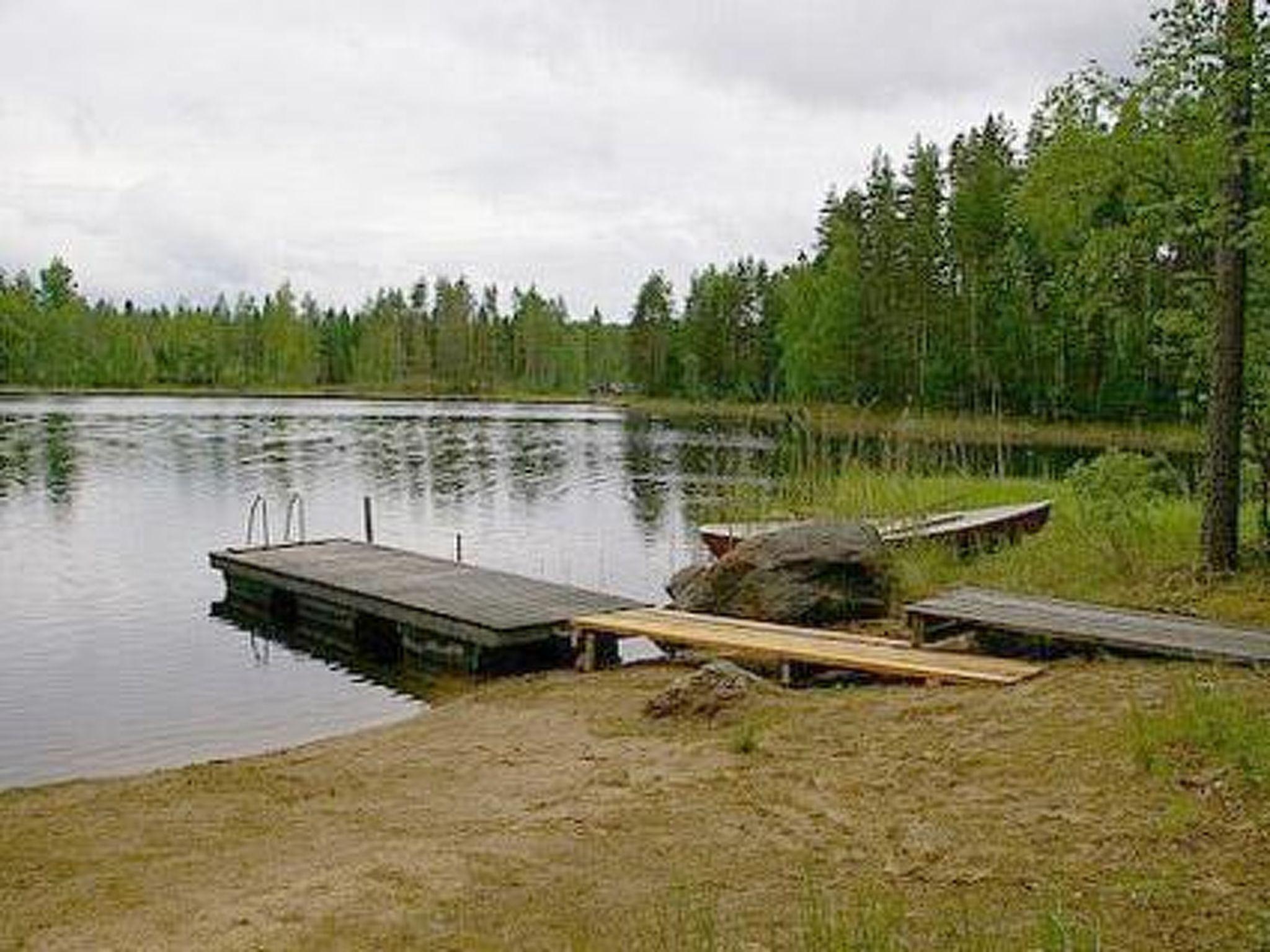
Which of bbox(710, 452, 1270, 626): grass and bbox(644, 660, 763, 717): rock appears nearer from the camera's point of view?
bbox(644, 660, 763, 717): rock

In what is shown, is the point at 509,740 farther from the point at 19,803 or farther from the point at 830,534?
the point at 830,534

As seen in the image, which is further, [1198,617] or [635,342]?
[635,342]

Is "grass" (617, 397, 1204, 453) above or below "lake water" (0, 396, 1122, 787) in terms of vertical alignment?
above

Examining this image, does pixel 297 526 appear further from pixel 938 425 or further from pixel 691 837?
pixel 938 425

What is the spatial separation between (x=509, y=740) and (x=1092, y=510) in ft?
22.3

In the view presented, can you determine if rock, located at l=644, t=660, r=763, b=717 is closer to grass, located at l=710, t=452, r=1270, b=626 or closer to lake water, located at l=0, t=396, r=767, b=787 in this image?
lake water, located at l=0, t=396, r=767, b=787

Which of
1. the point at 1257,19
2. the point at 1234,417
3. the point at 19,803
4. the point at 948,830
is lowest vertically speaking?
the point at 19,803

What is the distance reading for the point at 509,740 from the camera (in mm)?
9359

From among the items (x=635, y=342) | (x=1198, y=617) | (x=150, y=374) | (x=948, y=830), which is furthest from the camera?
(x=150, y=374)

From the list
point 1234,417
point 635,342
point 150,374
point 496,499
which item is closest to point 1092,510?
point 1234,417

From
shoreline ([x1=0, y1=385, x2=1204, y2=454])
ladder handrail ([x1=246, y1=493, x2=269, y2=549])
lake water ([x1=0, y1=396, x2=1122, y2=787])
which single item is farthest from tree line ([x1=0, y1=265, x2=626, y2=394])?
ladder handrail ([x1=246, y1=493, x2=269, y2=549])

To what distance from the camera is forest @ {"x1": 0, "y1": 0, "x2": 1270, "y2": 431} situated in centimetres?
1177

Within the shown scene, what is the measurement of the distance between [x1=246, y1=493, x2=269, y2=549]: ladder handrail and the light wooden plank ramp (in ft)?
27.5

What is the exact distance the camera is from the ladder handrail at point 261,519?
2074cm
